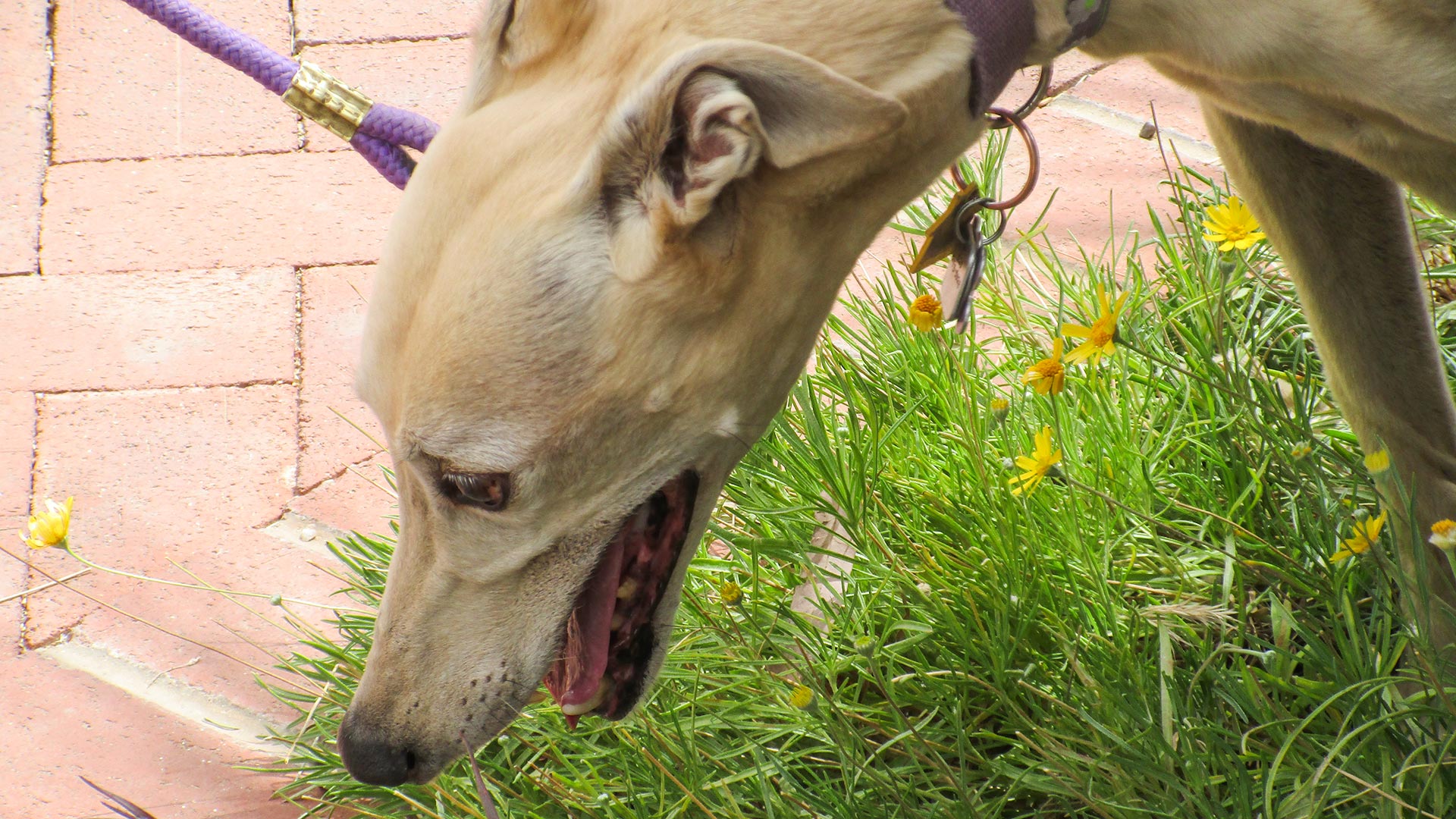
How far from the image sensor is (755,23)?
5.09ft

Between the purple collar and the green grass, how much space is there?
0.48 meters

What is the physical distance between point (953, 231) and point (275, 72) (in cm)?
129

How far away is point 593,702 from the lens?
2.02 meters

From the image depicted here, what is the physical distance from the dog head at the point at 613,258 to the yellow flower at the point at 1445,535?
2.52 ft

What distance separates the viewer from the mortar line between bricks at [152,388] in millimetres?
3541

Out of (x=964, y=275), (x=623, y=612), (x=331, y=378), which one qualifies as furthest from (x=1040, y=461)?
(x=331, y=378)

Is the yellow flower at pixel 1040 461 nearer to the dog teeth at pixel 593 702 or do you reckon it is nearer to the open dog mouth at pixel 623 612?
the open dog mouth at pixel 623 612

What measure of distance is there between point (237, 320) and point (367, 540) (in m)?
1.21

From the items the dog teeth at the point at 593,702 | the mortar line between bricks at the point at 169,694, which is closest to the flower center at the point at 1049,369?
the dog teeth at the point at 593,702

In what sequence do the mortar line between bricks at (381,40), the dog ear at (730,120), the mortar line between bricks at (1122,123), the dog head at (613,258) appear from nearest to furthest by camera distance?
the dog ear at (730,120) < the dog head at (613,258) < the mortar line between bricks at (1122,123) < the mortar line between bricks at (381,40)

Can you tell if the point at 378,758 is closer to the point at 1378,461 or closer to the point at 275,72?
the point at 275,72

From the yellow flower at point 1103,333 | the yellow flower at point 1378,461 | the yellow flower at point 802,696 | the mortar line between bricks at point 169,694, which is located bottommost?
the mortar line between bricks at point 169,694

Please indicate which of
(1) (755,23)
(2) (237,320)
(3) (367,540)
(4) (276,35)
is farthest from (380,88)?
(1) (755,23)

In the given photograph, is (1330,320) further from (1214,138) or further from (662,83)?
(662,83)
